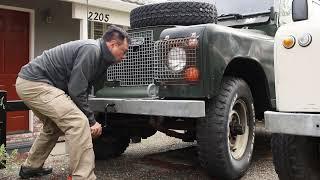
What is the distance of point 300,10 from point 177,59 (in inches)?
50.8

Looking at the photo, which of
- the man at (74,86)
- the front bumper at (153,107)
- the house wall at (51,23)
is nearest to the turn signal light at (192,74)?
the front bumper at (153,107)

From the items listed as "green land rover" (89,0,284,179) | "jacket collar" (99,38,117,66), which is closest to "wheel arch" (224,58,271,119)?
"green land rover" (89,0,284,179)

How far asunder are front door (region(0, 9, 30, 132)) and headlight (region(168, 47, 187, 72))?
17.4 feet

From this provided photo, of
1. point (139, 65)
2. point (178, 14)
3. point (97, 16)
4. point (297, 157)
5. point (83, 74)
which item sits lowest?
point (297, 157)

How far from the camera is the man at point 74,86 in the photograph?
156 inches

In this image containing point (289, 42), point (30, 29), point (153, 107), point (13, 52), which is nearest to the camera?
point (289, 42)

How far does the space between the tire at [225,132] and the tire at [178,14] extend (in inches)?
30.2

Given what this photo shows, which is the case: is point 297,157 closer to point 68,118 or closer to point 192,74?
point 192,74

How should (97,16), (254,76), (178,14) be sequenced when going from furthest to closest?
1. (97,16)
2. (254,76)
3. (178,14)

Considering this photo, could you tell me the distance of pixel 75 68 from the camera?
13.1 feet

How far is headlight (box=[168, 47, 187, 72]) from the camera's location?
169 inches

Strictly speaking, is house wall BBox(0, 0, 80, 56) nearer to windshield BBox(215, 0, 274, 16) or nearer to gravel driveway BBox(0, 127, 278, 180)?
gravel driveway BBox(0, 127, 278, 180)

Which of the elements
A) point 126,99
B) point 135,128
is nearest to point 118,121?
point 135,128

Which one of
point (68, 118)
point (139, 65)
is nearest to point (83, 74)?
point (68, 118)
